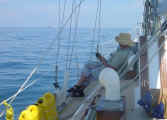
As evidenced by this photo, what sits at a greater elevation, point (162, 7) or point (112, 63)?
point (162, 7)

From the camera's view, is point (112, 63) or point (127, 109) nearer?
point (127, 109)

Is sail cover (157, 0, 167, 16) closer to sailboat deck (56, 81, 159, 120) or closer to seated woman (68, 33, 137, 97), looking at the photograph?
sailboat deck (56, 81, 159, 120)

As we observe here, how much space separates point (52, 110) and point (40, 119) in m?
0.21

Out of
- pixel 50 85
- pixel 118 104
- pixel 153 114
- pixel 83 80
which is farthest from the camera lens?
pixel 50 85

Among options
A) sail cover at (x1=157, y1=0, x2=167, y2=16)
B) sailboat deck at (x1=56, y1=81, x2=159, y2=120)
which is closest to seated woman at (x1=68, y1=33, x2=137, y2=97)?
sailboat deck at (x1=56, y1=81, x2=159, y2=120)

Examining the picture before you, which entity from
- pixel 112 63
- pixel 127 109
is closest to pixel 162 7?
pixel 127 109

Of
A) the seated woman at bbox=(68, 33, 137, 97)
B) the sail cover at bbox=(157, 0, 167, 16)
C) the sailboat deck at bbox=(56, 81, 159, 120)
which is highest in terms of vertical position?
the sail cover at bbox=(157, 0, 167, 16)

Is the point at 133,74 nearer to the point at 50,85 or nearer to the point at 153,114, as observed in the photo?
the point at 153,114

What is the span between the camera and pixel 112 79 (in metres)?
2.41

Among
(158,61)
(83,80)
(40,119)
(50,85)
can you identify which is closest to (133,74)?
(83,80)

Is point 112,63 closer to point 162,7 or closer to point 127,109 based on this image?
point 127,109

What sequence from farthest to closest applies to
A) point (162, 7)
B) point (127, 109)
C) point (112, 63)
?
point (112, 63) < point (127, 109) < point (162, 7)

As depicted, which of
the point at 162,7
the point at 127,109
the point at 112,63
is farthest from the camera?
the point at 112,63

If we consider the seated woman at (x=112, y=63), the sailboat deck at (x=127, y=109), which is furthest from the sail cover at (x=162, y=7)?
the seated woman at (x=112, y=63)
